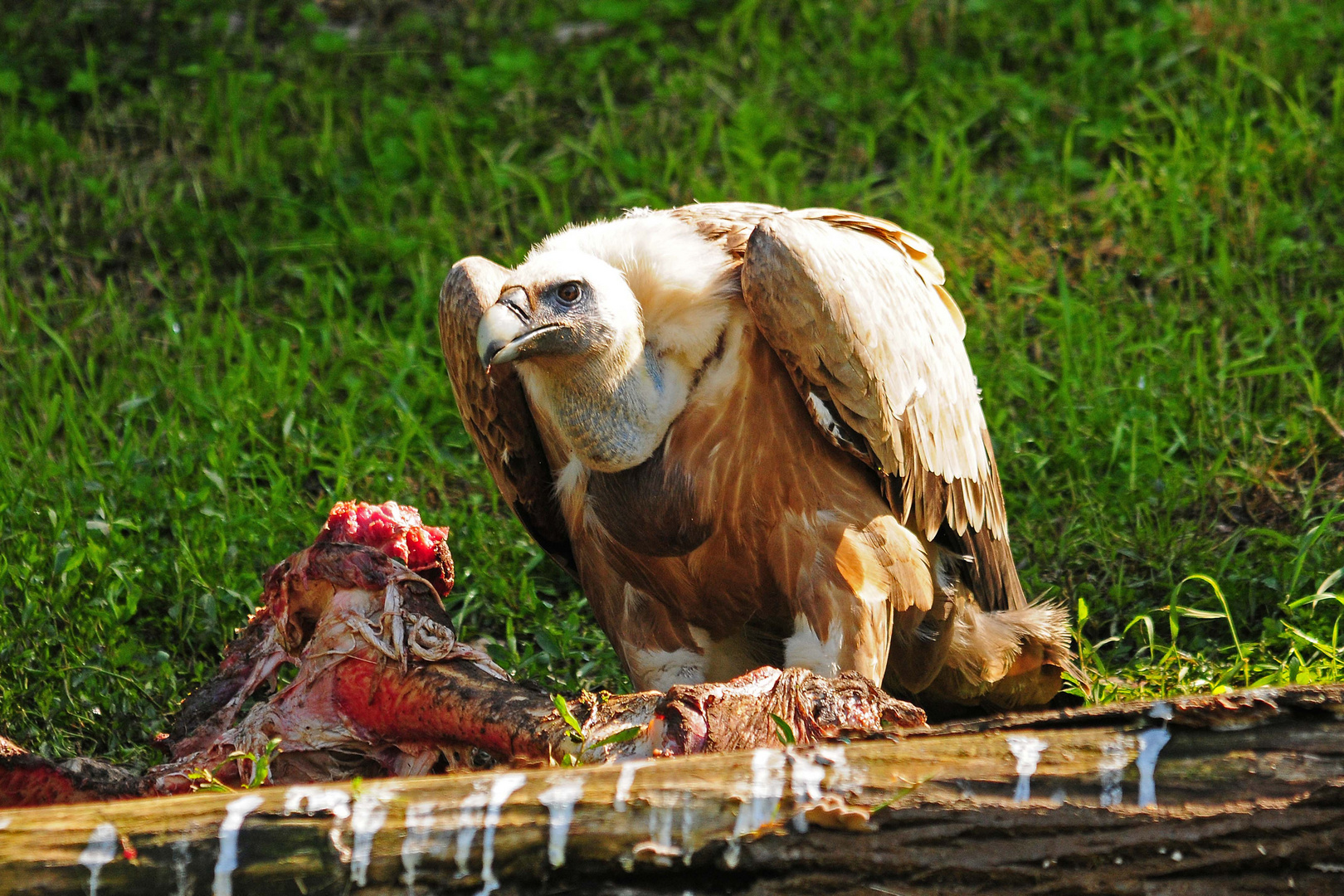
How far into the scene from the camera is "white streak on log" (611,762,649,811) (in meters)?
2.14

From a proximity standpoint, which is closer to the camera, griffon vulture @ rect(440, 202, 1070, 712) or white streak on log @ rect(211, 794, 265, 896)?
white streak on log @ rect(211, 794, 265, 896)

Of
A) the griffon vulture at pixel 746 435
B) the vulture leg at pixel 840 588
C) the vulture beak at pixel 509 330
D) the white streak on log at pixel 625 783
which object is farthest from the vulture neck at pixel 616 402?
the white streak on log at pixel 625 783

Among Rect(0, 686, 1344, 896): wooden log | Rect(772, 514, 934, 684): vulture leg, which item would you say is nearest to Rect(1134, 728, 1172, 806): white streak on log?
Rect(0, 686, 1344, 896): wooden log

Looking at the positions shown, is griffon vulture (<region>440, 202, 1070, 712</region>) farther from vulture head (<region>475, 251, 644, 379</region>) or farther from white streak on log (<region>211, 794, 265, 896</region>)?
white streak on log (<region>211, 794, 265, 896</region>)

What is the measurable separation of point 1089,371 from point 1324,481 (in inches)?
37.3

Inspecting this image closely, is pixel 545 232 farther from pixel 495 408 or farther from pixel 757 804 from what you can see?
pixel 757 804

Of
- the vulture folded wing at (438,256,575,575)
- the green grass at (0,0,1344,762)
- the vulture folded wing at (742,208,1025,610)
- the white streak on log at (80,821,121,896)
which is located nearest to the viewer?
Answer: the white streak on log at (80,821,121,896)

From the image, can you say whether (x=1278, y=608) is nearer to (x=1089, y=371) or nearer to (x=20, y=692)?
(x=1089, y=371)

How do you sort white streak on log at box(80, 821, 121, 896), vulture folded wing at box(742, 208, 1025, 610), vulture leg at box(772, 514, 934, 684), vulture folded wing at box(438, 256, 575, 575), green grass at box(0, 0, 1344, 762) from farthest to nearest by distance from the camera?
green grass at box(0, 0, 1344, 762) → vulture folded wing at box(438, 256, 575, 575) → vulture leg at box(772, 514, 934, 684) → vulture folded wing at box(742, 208, 1025, 610) → white streak on log at box(80, 821, 121, 896)

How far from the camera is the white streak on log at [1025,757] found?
2121 mm

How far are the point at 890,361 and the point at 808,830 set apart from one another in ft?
5.69

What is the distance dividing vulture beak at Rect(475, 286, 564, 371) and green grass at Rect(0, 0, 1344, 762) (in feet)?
4.92

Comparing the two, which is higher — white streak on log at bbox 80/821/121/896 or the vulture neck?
the vulture neck

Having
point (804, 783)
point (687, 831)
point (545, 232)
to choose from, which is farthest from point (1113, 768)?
point (545, 232)
